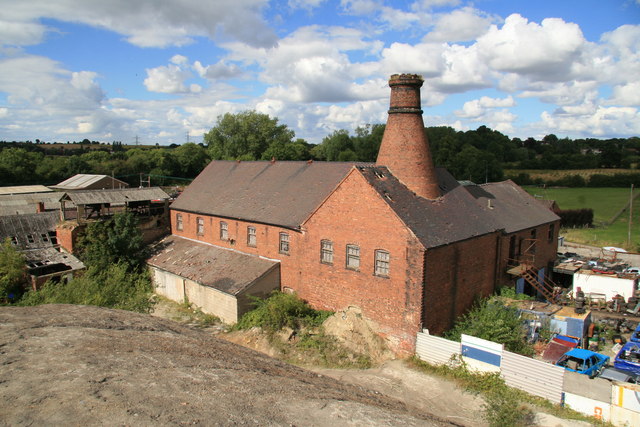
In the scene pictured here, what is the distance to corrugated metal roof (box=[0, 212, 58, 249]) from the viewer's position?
1177 inches

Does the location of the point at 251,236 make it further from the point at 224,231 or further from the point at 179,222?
the point at 179,222

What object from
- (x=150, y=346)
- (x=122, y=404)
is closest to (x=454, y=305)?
(x=150, y=346)

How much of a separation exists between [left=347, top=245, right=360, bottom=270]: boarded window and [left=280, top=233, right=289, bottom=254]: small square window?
4631 millimetres

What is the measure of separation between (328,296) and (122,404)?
48.2 ft

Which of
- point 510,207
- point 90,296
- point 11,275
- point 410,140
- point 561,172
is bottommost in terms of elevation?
point 11,275

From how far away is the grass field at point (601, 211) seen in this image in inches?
1797

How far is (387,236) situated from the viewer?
18.1 meters

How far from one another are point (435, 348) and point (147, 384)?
1250 cm

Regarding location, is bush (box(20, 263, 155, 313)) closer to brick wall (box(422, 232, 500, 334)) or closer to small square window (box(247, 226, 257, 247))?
small square window (box(247, 226, 257, 247))

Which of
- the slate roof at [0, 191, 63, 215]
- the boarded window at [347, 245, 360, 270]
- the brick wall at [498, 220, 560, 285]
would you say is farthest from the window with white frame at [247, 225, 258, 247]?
the slate roof at [0, 191, 63, 215]

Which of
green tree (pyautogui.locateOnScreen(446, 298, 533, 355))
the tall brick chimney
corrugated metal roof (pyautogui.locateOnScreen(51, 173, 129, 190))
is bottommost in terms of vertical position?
green tree (pyautogui.locateOnScreen(446, 298, 533, 355))

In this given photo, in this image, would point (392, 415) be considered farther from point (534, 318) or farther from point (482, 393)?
point (534, 318)

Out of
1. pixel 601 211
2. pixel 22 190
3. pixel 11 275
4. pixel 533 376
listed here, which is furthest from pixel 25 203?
pixel 601 211

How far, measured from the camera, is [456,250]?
18.6 metres
